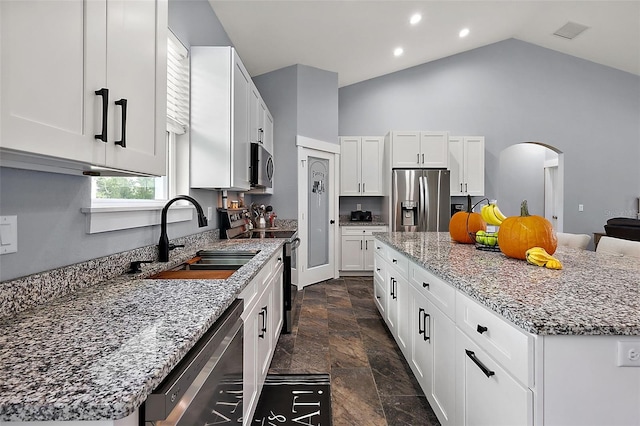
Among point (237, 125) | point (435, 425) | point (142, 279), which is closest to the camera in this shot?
point (142, 279)

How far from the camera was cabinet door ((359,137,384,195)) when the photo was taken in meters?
5.76

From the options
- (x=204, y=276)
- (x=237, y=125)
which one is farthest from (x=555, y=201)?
(x=204, y=276)

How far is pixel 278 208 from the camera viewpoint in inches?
194

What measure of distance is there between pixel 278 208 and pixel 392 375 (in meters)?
3.07

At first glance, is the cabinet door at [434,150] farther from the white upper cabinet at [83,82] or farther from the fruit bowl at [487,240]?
the white upper cabinet at [83,82]

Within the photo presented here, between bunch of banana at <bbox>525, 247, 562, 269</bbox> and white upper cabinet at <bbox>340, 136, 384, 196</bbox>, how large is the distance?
4.14 m

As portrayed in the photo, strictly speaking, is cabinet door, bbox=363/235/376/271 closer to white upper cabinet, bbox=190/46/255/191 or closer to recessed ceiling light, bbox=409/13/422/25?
recessed ceiling light, bbox=409/13/422/25

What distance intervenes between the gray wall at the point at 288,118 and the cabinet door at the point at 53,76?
3.95m

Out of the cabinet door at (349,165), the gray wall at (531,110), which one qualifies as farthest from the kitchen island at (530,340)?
the gray wall at (531,110)

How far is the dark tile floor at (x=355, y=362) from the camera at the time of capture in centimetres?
195

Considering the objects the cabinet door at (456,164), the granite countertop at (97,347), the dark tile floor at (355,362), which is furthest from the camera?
the cabinet door at (456,164)

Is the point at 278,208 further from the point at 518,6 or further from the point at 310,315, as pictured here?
the point at 518,6

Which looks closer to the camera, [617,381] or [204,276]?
[617,381]

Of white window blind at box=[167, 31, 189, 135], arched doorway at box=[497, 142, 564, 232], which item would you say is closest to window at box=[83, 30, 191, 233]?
white window blind at box=[167, 31, 189, 135]
